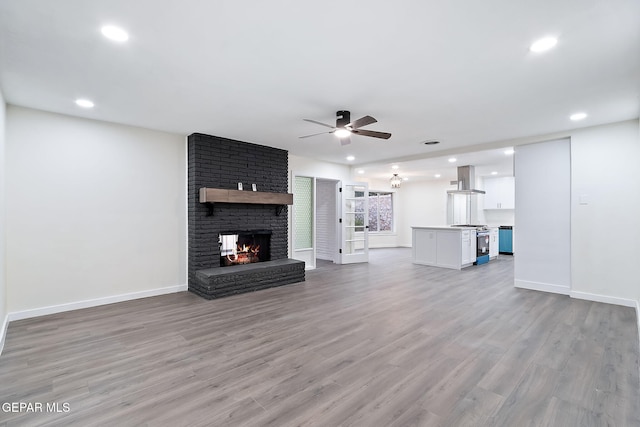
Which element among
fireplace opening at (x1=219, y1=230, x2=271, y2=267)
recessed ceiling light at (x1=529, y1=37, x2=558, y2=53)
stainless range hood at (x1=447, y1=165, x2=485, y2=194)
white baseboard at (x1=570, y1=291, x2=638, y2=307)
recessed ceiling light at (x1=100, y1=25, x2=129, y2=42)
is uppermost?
recessed ceiling light at (x1=100, y1=25, x2=129, y2=42)

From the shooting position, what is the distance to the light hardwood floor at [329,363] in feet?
6.29

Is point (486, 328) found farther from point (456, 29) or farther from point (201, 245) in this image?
point (201, 245)

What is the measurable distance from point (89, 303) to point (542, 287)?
6.64 m

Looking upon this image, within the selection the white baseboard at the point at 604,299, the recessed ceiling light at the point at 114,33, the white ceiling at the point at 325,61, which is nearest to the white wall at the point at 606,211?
the white baseboard at the point at 604,299

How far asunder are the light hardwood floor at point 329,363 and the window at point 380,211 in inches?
280

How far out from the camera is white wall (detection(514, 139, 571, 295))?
4.69m

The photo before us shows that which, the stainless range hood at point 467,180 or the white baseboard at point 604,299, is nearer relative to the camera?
the white baseboard at point 604,299

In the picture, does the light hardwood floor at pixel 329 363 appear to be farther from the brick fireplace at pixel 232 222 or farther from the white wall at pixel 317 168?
the white wall at pixel 317 168

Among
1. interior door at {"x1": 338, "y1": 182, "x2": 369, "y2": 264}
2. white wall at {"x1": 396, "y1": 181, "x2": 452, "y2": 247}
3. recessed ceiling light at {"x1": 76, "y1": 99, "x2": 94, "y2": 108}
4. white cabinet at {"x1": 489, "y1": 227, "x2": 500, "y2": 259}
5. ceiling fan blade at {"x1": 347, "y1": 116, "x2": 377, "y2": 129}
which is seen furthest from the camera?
white wall at {"x1": 396, "y1": 181, "x2": 452, "y2": 247}

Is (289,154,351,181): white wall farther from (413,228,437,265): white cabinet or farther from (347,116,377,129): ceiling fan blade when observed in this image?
(347,116,377,129): ceiling fan blade

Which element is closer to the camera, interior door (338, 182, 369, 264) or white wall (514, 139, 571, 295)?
white wall (514, 139, 571, 295)

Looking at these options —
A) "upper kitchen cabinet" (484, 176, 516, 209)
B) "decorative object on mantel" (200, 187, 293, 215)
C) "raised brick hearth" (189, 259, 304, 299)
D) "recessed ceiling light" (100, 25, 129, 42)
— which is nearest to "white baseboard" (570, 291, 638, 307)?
"raised brick hearth" (189, 259, 304, 299)

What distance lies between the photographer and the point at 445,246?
7.07m

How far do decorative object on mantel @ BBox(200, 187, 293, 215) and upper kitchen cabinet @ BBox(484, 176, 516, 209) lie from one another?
7101 mm
